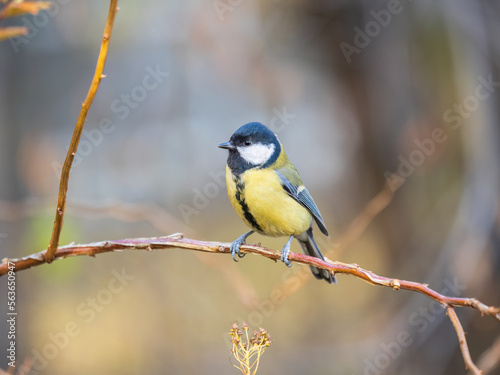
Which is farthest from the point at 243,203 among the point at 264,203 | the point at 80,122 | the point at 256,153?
the point at 80,122

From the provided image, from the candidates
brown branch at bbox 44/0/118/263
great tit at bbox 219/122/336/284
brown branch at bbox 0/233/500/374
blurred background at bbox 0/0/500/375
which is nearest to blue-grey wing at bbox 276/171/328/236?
great tit at bbox 219/122/336/284

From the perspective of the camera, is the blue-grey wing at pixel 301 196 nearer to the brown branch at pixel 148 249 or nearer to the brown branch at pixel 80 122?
the brown branch at pixel 148 249

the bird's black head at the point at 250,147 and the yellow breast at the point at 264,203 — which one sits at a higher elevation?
the bird's black head at the point at 250,147

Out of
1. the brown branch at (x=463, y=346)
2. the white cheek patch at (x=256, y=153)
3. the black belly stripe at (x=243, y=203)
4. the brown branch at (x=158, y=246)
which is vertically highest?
the white cheek patch at (x=256, y=153)

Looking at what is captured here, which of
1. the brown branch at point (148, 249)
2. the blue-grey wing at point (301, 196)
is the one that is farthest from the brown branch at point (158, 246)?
the blue-grey wing at point (301, 196)

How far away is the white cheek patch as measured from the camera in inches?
82.2

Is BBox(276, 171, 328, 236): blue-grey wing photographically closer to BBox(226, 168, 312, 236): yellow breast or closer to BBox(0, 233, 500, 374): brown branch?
BBox(226, 168, 312, 236): yellow breast

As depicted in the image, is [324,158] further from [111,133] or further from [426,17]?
[111,133]

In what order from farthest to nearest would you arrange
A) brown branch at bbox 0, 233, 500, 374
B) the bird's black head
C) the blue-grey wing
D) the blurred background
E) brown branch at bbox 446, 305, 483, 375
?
the blurred background → the blue-grey wing → the bird's black head → brown branch at bbox 0, 233, 500, 374 → brown branch at bbox 446, 305, 483, 375

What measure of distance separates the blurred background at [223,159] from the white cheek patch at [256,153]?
179 centimetres

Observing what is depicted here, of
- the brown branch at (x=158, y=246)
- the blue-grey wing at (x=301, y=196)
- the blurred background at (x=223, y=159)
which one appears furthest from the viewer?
the blurred background at (x=223, y=159)

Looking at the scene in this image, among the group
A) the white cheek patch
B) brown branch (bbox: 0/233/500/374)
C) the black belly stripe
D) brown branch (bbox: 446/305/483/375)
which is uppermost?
the white cheek patch

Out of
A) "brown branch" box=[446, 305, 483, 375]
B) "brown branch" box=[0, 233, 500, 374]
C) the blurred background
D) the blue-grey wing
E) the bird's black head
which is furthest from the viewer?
the blurred background

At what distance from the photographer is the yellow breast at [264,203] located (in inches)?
80.7
